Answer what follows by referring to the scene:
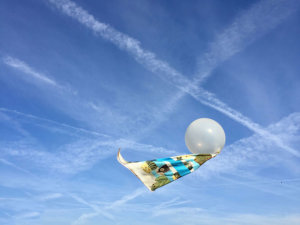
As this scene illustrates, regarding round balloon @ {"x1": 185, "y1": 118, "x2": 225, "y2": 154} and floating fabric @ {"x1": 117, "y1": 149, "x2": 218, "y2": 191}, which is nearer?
floating fabric @ {"x1": 117, "y1": 149, "x2": 218, "y2": 191}

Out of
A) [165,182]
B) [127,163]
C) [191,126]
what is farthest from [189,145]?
[127,163]

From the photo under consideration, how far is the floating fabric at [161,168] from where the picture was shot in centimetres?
1797

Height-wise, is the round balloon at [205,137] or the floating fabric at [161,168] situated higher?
the round balloon at [205,137]

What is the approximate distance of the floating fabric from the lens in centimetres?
1797

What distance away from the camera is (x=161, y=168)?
59.5 feet

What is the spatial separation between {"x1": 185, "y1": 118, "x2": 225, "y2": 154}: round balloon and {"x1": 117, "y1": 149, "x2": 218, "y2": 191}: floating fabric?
60 centimetres

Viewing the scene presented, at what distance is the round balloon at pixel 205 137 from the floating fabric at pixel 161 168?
1.97 feet

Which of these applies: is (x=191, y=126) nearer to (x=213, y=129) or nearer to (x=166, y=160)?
(x=213, y=129)

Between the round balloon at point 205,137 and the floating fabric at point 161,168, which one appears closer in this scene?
the floating fabric at point 161,168

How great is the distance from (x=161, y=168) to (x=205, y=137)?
3218mm

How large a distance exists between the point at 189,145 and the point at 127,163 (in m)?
4.13

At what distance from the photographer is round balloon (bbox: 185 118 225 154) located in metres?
18.7

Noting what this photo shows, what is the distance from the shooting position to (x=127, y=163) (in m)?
17.9

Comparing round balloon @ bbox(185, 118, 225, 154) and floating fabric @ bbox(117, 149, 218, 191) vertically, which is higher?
round balloon @ bbox(185, 118, 225, 154)
